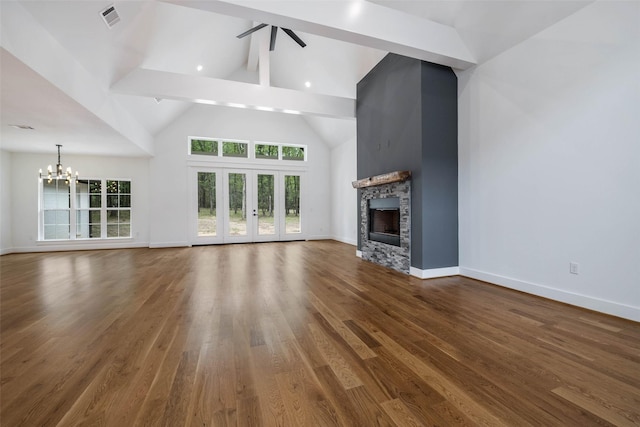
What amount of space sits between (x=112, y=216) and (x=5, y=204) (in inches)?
82.6

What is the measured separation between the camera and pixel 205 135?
25.7 feet

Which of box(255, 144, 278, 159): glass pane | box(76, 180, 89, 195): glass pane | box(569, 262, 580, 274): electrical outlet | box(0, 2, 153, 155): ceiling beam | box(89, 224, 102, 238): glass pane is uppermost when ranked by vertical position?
box(255, 144, 278, 159): glass pane

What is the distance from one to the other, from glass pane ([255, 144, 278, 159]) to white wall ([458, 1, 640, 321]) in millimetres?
5952

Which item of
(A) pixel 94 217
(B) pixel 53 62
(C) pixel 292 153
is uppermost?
(C) pixel 292 153

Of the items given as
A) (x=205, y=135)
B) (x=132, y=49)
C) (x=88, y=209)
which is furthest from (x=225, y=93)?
(x=88, y=209)

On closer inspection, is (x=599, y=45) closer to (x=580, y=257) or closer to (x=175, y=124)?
(x=580, y=257)

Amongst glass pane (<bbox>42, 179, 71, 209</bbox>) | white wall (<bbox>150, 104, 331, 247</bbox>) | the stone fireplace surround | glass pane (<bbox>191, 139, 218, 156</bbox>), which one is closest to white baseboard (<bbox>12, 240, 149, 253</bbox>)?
white wall (<bbox>150, 104, 331, 247</bbox>)

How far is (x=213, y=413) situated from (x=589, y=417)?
1.88 meters

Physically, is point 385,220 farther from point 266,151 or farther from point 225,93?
point 266,151

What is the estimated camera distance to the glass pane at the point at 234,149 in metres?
8.12

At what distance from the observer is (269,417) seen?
1292mm

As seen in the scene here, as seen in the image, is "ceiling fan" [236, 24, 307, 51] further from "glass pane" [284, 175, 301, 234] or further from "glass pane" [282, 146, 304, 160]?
"glass pane" [284, 175, 301, 234]

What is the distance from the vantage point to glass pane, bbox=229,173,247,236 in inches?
320

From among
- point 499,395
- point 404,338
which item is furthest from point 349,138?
point 499,395
